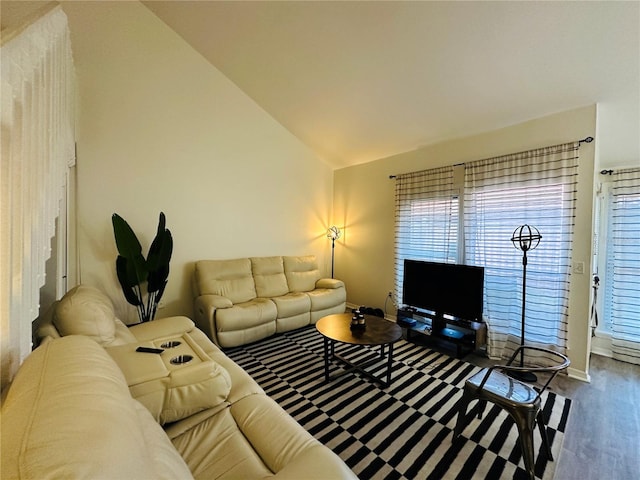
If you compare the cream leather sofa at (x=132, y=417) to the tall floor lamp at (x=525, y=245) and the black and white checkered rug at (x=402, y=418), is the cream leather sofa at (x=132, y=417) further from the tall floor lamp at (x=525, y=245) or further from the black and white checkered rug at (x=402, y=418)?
the tall floor lamp at (x=525, y=245)

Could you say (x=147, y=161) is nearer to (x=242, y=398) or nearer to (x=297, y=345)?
(x=297, y=345)

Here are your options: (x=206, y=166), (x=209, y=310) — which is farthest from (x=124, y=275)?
(x=206, y=166)

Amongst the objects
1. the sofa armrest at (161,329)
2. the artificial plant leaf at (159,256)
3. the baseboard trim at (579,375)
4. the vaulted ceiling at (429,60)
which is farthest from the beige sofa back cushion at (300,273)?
the baseboard trim at (579,375)

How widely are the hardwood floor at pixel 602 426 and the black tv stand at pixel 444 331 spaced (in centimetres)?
27

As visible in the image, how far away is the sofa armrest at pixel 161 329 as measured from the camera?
7.11 ft

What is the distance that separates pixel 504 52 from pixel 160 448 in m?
3.35

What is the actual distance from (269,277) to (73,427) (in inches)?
133

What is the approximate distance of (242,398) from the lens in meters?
1.46

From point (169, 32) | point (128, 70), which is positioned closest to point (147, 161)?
point (128, 70)

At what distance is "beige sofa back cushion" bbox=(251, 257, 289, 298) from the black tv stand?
1.73 metres

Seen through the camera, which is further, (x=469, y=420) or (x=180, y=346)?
(x=469, y=420)

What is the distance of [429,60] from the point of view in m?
2.50

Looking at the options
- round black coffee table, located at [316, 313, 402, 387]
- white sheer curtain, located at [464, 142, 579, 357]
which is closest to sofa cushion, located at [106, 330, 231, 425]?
round black coffee table, located at [316, 313, 402, 387]

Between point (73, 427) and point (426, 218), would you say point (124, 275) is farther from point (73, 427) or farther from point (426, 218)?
point (426, 218)
